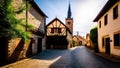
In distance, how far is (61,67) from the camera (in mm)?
9703

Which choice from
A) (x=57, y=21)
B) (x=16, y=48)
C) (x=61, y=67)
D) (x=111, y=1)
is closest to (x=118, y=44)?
(x=111, y=1)

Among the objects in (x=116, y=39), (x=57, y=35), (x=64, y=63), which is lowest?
(x=64, y=63)

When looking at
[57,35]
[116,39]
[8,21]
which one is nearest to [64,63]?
[8,21]

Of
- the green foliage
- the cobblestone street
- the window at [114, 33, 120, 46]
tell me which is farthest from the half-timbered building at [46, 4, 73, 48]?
the green foliage

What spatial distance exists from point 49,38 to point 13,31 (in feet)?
95.5

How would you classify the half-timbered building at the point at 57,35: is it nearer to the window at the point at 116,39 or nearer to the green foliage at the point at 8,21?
the window at the point at 116,39

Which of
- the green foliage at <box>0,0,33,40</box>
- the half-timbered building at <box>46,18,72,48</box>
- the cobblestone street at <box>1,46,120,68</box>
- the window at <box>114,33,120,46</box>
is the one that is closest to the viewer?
the green foliage at <box>0,0,33,40</box>

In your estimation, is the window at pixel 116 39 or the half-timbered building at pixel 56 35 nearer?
the window at pixel 116 39

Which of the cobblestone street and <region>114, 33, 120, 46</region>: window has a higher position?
<region>114, 33, 120, 46</region>: window

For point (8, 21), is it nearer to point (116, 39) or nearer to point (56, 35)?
point (116, 39)

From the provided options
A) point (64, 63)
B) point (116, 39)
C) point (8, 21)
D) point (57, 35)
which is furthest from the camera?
point (57, 35)

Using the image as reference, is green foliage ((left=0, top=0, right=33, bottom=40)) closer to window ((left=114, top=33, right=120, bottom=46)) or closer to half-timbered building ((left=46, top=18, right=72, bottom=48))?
window ((left=114, top=33, right=120, bottom=46))

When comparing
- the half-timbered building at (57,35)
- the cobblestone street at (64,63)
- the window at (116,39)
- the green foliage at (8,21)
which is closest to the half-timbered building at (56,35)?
the half-timbered building at (57,35)

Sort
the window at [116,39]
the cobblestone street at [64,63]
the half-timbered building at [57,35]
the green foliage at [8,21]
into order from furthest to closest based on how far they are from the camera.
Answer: the half-timbered building at [57,35]
the window at [116,39]
the cobblestone street at [64,63]
the green foliage at [8,21]
